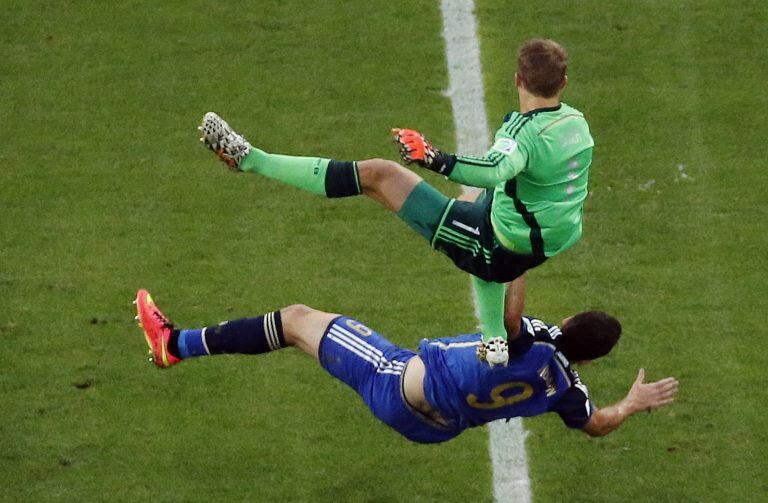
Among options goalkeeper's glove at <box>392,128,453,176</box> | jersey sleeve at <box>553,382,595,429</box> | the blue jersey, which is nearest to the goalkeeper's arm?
goalkeeper's glove at <box>392,128,453,176</box>

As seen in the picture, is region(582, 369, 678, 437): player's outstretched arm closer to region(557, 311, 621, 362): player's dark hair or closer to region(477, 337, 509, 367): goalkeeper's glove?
region(557, 311, 621, 362): player's dark hair

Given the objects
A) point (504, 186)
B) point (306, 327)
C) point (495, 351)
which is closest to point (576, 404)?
point (495, 351)

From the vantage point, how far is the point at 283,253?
12367 mm

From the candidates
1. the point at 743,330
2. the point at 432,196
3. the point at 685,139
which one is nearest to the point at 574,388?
the point at 432,196

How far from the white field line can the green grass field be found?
92 millimetres

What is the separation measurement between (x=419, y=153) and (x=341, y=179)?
117 cm

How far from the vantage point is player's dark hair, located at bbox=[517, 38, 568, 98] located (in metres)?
9.20

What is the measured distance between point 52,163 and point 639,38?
195 inches

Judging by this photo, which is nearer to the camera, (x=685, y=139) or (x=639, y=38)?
(x=685, y=139)

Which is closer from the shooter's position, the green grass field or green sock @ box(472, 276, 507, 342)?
green sock @ box(472, 276, 507, 342)

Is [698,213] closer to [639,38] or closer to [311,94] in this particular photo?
[639,38]

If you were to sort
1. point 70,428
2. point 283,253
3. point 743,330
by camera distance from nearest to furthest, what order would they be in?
point 70,428 < point 743,330 < point 283,253

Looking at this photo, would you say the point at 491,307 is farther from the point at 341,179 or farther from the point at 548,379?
the point at 341,179

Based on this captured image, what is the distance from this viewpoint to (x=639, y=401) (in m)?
9.73
